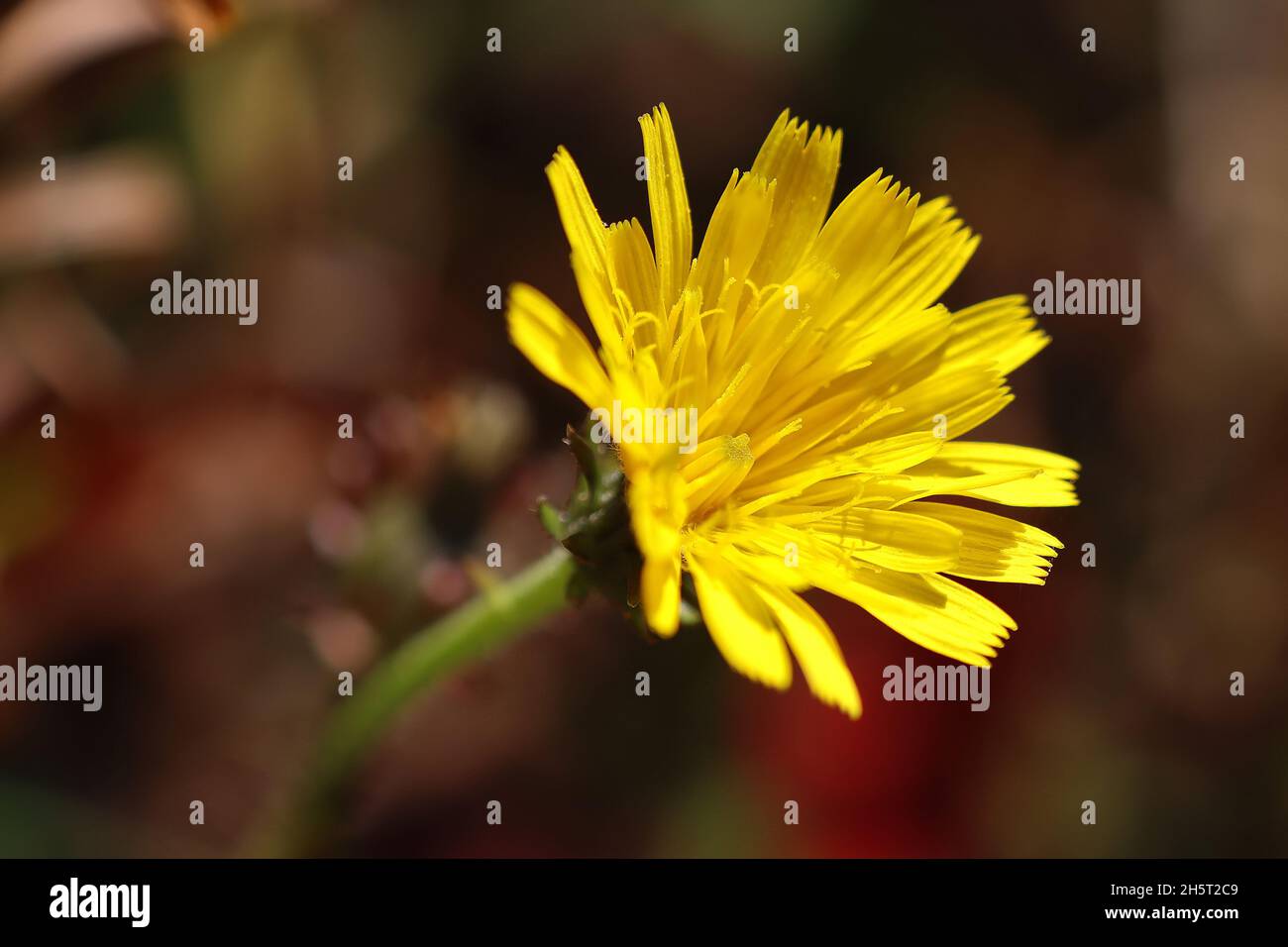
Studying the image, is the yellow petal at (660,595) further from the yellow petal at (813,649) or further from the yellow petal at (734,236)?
the yellow petal at (734,236)

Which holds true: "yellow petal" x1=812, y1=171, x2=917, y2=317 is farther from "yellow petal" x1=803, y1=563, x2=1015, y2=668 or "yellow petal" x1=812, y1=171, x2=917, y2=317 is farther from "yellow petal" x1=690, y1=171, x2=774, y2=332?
"yellow petal" x1=803, y1=563, x2=1015, y2=668

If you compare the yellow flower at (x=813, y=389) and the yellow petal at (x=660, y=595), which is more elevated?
the yellow flower at (x=813, y=389)

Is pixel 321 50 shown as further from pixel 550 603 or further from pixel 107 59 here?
pixel 550 603

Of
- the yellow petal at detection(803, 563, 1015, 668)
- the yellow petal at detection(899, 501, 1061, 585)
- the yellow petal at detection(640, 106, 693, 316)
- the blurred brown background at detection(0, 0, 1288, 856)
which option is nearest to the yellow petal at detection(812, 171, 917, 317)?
the yellow petal at detection(640, 106, 693, 316)

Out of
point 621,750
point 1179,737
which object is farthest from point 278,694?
point 1179,737

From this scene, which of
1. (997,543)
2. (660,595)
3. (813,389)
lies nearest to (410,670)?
(660,595)

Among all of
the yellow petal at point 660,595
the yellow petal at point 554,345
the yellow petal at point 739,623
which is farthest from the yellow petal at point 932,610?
the yellow petal at point 554,345
